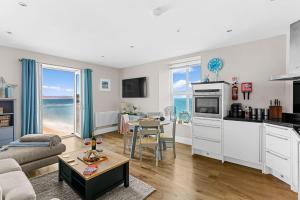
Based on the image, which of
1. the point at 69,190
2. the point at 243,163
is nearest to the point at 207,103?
the point at 243,163

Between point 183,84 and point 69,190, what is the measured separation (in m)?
3.77

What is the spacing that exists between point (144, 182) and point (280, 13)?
327 cm

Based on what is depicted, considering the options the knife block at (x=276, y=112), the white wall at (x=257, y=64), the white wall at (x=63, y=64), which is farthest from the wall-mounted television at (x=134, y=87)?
the knife block at (x=276, y=112)

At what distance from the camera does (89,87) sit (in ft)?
16.1

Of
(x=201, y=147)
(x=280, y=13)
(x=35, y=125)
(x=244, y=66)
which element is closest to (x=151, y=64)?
(x=244, y=66)

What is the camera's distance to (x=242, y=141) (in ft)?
9.12

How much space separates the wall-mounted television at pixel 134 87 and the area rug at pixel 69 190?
3.25m

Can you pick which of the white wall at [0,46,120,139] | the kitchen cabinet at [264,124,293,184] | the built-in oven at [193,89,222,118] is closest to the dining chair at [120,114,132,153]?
the built-in oven at [193,89,222,118]

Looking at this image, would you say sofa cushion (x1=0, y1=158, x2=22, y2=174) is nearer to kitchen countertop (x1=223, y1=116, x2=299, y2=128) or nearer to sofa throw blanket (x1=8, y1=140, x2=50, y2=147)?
sofa throw blanket (x1=8, y1=140, x2=50, y2=147)

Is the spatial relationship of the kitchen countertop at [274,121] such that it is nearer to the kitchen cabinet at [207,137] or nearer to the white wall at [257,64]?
the kitchen cabinet at [207,137]

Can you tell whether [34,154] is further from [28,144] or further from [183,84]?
[183,84]

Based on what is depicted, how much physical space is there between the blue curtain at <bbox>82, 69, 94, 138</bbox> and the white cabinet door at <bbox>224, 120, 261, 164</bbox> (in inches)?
162

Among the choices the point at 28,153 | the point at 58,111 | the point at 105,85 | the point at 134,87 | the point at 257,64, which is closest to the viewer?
the point at 28,153

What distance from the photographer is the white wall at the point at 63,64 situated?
3.50 meters
